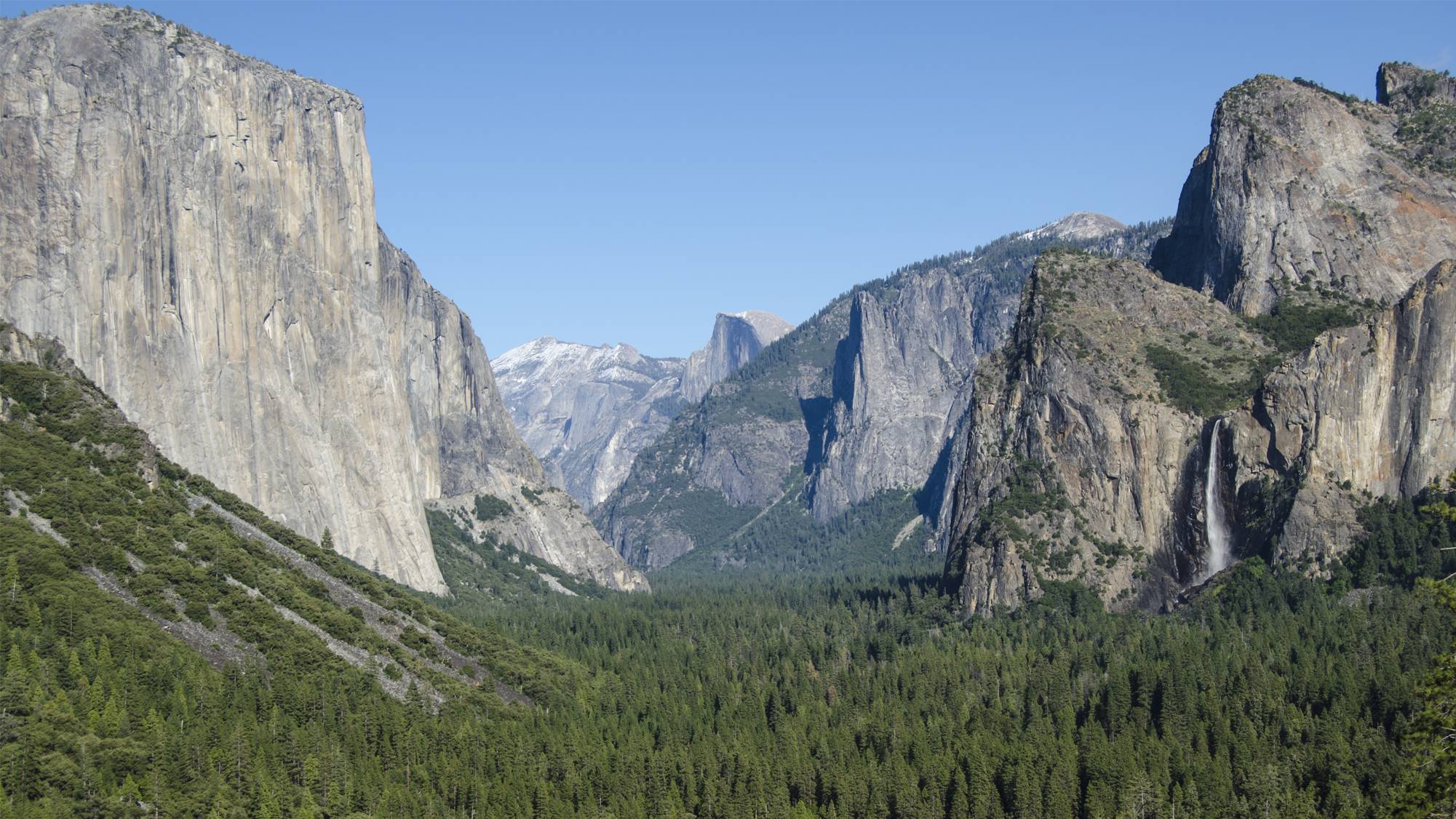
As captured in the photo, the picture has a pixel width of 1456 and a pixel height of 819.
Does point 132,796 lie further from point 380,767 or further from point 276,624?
point 276,624

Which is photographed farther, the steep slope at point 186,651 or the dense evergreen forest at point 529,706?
the dense evergreen forest at point 529,706

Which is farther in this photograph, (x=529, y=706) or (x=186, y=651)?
(x=529, y=706)

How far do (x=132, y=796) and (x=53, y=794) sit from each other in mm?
4751

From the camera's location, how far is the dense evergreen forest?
4734 inches

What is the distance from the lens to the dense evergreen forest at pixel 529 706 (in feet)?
395

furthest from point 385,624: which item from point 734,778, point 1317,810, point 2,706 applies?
point 1317,810

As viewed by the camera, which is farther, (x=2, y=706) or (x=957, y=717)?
(x=957, y=717)

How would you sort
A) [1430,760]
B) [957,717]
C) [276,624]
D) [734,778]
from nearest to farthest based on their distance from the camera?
[1430,760] → [734,778] → [276,624] → [957,717]

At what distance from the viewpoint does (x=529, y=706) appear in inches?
6654

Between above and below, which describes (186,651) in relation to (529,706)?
above

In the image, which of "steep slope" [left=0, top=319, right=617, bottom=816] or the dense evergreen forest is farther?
the dense evergreen forest

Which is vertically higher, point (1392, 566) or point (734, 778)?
point (1392, 566)

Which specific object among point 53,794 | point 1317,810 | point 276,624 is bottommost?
point 1317,810

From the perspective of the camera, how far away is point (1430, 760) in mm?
62875
